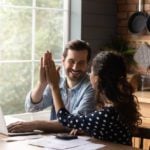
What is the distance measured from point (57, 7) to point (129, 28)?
0.78m

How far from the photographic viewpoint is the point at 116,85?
1829 mm

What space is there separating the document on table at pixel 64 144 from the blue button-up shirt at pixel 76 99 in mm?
342

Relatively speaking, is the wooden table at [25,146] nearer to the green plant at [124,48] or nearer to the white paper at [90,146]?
the white paper at [90,146]

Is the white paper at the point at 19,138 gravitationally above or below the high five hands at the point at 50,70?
below

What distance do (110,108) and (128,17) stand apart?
244cm

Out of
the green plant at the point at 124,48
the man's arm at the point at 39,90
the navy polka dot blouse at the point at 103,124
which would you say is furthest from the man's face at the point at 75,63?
the green plant at the point at 124,48

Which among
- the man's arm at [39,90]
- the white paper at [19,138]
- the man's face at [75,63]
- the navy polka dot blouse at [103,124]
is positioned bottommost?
the white paper at [19,138]

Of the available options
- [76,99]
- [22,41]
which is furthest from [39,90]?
[22,41]

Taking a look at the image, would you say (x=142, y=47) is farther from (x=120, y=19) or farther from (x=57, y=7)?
(x=57, y=7)

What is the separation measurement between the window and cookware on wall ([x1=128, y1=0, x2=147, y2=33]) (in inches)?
28.7

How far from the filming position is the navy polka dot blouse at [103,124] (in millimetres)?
1804

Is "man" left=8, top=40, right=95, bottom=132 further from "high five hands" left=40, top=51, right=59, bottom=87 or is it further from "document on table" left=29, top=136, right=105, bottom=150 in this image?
"document on table" left=29, top=136, right=105, bottom=150

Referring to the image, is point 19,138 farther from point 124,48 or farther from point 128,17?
point 128,17

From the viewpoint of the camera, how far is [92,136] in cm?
190
